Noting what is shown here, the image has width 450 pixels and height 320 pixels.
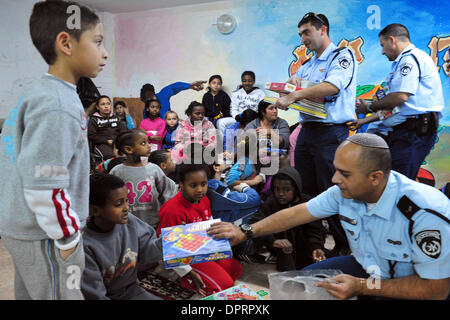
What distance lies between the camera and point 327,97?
275 centimetres

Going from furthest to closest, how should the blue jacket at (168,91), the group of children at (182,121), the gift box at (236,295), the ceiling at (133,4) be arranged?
1. the blue jacket at (168,91)
2. the ceiling at (133,4)
3. the group of children at (182,121)
4. the gift box at (236,295)

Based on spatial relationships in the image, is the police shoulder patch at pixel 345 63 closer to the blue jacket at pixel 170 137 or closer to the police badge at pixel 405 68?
the police badge at pixel 405 68

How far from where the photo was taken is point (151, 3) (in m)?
7.33

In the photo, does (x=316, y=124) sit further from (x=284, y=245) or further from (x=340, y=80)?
(x=284, y=245)

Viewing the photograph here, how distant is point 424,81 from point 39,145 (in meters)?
2.89

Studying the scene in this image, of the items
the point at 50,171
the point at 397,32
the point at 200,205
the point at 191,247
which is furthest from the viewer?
the point at 397,32

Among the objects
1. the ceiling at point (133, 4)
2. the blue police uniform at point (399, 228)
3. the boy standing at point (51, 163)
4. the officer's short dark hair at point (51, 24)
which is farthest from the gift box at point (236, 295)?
the ceiling at point (133, 4)

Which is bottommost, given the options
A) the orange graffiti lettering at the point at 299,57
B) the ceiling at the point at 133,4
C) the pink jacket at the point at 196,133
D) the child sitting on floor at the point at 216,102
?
the pink jacket at the point at 196,133

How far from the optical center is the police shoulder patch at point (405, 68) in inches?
107

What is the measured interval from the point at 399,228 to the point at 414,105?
1.60 meters

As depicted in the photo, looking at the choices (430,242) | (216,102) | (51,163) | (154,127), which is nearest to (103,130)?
(154,127)

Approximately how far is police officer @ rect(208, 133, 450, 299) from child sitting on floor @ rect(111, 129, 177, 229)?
1.11 m

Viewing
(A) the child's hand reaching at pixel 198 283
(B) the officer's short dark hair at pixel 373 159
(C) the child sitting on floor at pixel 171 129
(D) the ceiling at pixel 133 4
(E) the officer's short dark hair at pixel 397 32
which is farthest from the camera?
(D) the ceiling at pixel 133 4
